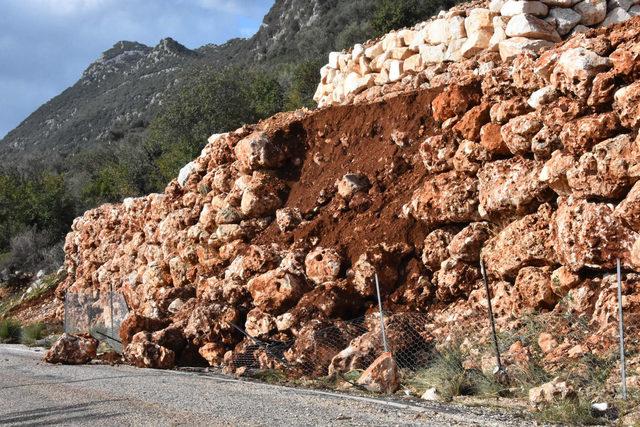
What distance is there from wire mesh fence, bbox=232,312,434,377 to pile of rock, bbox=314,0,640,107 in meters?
6.00

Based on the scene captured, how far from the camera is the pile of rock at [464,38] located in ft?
Answer: 45.1

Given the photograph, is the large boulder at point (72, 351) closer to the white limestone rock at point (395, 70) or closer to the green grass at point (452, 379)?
the green grass at point (452, 379)

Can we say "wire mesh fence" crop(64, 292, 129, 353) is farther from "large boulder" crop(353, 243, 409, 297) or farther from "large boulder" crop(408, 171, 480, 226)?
"large boulder" crop(408, 171, 480, 226)

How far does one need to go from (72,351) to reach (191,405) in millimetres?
5967

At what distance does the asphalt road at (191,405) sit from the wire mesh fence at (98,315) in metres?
4.67

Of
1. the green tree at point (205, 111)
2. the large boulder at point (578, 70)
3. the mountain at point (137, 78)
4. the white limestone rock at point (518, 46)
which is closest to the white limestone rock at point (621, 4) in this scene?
the white limestone rock at point (518, 46)

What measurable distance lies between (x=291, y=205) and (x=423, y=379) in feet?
21.0

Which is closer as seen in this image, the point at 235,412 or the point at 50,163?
the point at 235,412

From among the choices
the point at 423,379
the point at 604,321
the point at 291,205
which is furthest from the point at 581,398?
the point at 291,205

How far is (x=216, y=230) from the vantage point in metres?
15.8

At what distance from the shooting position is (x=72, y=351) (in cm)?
1301

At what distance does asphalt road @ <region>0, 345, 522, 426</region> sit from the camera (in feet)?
23.1

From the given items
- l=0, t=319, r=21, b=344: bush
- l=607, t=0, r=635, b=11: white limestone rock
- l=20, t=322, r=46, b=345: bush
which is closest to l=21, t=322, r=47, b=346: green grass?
l=20, t=322, r=46, b=345: bush

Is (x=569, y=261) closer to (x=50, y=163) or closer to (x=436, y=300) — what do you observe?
(x=436, y=300)
